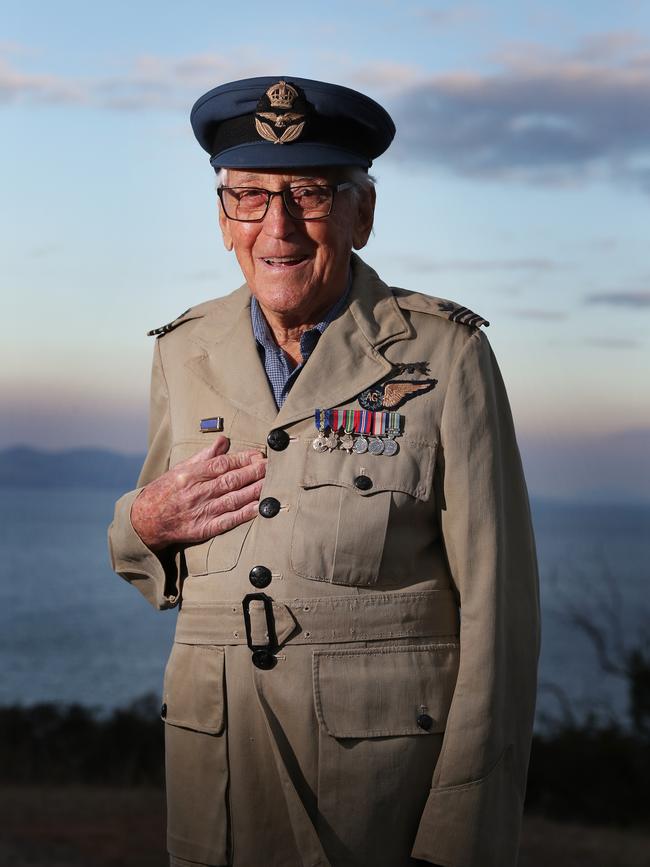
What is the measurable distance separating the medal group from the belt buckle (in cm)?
30

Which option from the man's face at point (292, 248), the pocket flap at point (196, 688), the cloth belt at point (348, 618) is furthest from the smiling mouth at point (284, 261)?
the pocket flap at point (196, 688)

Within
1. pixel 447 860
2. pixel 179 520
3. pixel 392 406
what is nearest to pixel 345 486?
pixel 392 406

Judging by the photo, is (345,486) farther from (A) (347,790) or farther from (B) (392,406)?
(A) (347,790)

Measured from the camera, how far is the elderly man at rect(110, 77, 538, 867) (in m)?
2.31

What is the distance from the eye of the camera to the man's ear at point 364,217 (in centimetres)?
254

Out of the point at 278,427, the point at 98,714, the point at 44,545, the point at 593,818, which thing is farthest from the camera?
the point at 44,545

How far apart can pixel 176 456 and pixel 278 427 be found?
0.85 feet

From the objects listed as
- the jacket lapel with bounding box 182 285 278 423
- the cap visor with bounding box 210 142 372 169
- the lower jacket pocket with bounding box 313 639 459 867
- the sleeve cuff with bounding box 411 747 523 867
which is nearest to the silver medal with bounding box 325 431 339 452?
the jacket lapel with bounding box 182 285 278 423

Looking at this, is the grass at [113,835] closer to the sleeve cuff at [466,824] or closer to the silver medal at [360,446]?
the sleeve cuff at [466,824]

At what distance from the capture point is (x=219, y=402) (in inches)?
99.8

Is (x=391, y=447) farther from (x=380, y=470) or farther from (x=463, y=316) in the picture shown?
(x=463, y=316)

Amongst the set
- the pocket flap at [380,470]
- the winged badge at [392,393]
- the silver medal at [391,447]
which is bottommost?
the pocket flap at [380,470]

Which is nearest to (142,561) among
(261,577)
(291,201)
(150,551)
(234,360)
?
(150,551)

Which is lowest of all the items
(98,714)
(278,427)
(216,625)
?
(98,714)
